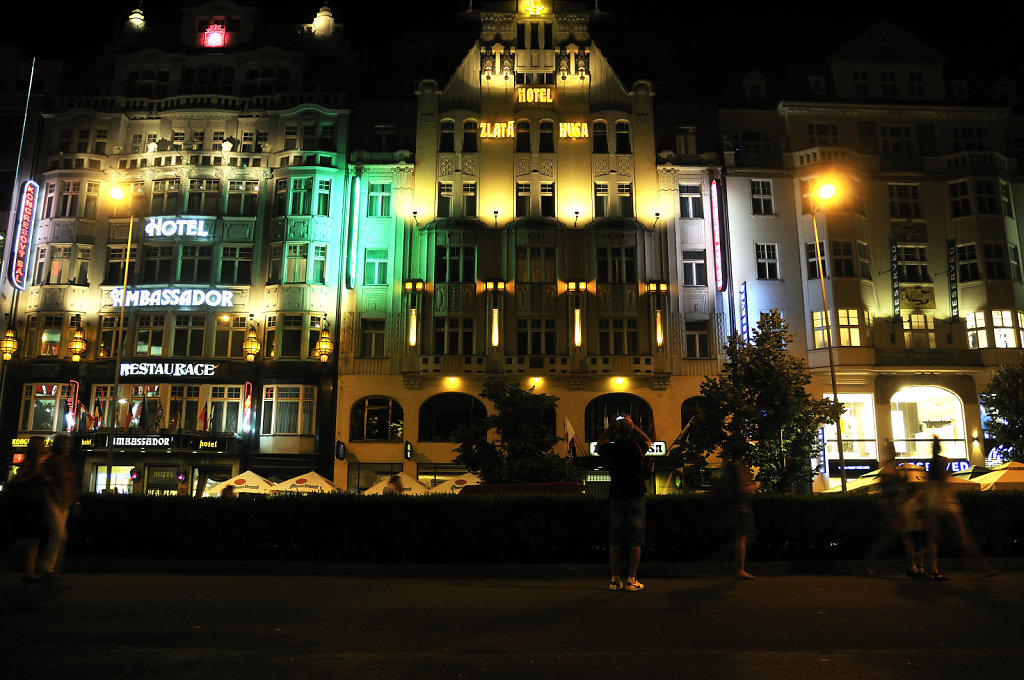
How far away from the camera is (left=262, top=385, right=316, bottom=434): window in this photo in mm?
38000

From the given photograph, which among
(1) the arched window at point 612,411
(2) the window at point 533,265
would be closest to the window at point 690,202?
(2) the window at point 533,265

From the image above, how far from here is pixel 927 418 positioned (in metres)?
39.1

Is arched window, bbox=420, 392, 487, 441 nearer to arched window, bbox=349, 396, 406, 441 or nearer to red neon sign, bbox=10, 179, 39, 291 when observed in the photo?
arched window, bbox=349, 396, 406, 441

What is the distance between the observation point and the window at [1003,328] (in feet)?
128

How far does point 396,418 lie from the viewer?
3875 centimetres

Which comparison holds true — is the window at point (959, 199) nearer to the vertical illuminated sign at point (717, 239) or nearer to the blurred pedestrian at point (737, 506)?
the vertical illuminated sign at point (717, 239)

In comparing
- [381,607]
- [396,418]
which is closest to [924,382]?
[396,418]

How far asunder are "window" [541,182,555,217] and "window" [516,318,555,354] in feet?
19.1

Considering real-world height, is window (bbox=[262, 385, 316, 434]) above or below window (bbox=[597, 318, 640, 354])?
below

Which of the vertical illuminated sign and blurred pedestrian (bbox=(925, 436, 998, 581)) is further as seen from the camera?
the vertical illuminated sign

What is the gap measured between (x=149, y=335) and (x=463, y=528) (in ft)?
100

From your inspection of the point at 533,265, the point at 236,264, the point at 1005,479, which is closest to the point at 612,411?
the point at 533,265

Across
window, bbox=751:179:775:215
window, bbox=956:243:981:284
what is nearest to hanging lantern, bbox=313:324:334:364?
window, bbox=751:179:775:215

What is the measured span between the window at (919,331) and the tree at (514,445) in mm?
19751
